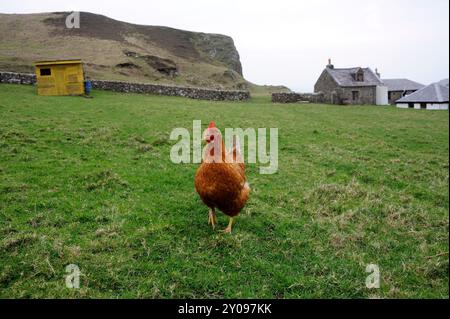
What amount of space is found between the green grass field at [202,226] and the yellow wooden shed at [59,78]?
57.2 feet

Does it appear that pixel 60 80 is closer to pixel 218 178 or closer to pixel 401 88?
pixel 218 178

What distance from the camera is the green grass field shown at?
510cm

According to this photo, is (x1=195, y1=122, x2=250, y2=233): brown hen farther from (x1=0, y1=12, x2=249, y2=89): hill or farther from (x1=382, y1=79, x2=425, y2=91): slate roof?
(x1=382, y1=79, x2=425, y2=91): slate roof

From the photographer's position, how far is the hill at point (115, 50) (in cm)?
4672

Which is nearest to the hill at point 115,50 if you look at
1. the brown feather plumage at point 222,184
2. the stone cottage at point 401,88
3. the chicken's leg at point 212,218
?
the chicken's leg at point 212,218

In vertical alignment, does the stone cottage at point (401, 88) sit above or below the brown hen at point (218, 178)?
above

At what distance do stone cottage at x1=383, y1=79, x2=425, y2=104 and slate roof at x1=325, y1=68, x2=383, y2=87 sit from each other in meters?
20.3

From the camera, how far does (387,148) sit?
15703 millimetres

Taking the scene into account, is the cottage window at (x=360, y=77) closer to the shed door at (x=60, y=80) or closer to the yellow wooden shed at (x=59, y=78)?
the yellow wooden shed at (x=59, y=78)

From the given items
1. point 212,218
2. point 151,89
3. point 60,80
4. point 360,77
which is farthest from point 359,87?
point 212,218

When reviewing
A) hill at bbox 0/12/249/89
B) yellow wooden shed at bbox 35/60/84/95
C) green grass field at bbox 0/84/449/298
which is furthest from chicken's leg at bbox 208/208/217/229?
hill at bbox 0/12/249/89

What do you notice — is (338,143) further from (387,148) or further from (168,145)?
(168,145)

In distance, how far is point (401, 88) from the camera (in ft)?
250

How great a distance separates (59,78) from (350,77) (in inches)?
1909
